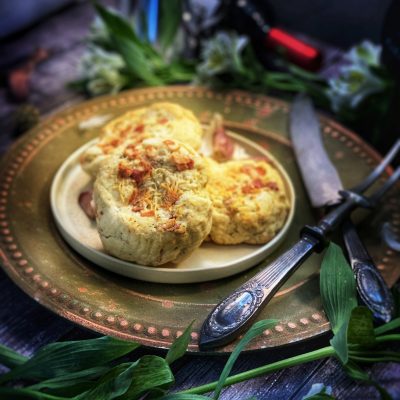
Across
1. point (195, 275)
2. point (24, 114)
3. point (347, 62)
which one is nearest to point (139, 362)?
point (195, 275)

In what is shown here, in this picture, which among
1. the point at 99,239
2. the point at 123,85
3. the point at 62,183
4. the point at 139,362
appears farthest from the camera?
the point at 123,85

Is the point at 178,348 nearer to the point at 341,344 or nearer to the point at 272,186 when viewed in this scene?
the point at 341,344

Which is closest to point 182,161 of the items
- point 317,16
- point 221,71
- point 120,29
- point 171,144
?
point 171,144

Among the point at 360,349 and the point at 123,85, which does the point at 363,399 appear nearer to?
the point at 360,349

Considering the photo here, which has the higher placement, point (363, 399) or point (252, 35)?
point (252, 35)

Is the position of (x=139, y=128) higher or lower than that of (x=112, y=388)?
higher

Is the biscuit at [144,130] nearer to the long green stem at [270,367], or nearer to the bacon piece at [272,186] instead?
the bacon piece at [272,186]

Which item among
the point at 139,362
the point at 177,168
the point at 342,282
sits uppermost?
the point at 177,168
